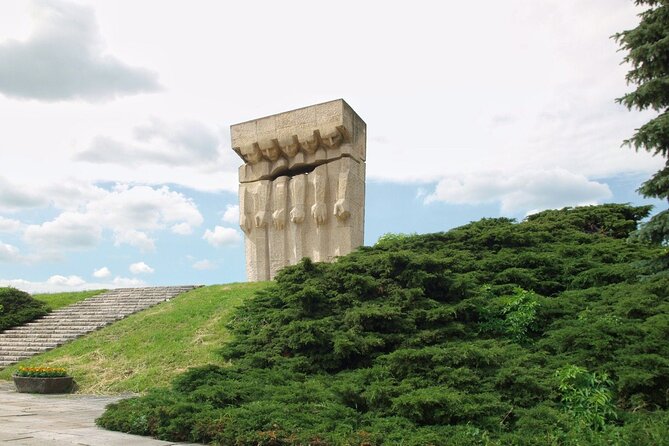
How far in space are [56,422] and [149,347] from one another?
5.06 metres

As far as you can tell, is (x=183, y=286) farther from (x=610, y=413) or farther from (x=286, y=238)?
(x=610, y=413)

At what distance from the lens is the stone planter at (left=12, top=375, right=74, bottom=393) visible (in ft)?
32.4

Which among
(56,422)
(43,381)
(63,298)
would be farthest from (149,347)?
(63,298)

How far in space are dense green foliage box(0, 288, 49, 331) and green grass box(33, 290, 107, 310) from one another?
0.49 meters

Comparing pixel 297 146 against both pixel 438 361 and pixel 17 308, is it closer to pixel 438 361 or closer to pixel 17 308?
pixel 17 308

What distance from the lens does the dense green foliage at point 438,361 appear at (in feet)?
16.0

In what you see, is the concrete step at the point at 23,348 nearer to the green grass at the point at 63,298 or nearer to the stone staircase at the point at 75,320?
the stone staircase at the point at 75,320

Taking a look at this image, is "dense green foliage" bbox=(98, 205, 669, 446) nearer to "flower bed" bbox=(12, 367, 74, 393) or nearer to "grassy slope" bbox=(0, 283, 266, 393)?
"grassy slope" bbox=(0, 283, 266, 393)

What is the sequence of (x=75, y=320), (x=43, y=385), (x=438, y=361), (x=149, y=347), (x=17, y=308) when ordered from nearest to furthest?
(x=438, y=361)
(x=43, y=385)
(x=149, y=347)
(x=75, y=320)
(x=17, y=308)

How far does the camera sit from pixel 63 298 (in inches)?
770

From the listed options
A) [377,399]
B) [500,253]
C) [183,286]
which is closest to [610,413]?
[377,399]

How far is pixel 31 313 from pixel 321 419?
15.4 meters

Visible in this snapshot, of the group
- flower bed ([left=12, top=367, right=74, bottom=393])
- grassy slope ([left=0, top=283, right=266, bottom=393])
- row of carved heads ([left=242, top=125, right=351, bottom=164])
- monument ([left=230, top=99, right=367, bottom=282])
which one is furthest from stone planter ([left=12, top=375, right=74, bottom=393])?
row of carved heads ([left=242, top=125, right=351, bottom=164])

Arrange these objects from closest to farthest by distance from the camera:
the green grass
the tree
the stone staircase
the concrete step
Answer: the tree → the concrete step → the stone staircase → the green grass
